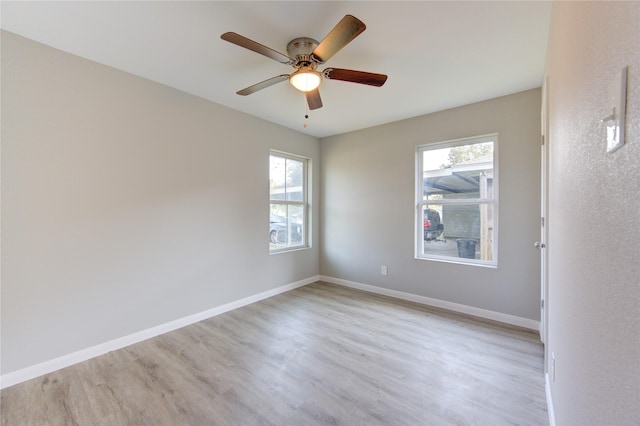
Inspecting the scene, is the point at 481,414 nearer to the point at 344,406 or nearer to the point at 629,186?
the point at 344,406

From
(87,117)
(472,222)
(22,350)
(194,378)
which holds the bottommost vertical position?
(194,378)

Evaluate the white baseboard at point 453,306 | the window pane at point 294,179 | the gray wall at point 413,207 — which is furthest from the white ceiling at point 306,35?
the white baseboard at point 453,306

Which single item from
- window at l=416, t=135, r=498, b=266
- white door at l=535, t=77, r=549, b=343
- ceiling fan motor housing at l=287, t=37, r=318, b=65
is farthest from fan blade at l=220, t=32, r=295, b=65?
window at l=416, t=135, r=498, b=266

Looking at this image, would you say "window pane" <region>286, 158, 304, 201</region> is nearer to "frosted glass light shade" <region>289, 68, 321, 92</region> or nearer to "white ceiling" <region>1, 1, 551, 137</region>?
"white ceiling" <region>1, 1, 551, 137</region>

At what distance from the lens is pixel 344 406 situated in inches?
68.4

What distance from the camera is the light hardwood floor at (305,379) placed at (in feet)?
5.49

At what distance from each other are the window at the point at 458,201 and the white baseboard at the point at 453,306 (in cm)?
55

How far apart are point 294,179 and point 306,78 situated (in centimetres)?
242

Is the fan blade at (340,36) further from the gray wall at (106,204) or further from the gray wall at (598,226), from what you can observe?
the gray wall at (106,204)

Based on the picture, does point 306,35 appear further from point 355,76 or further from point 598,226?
point 598,226

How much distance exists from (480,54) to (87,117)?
3394 mm

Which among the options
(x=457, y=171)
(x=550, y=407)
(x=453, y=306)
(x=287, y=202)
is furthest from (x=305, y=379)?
(x=457, y=171)

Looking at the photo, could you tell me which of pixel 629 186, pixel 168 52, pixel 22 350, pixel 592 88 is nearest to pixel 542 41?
pixel 592 88

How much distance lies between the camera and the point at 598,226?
743mm
